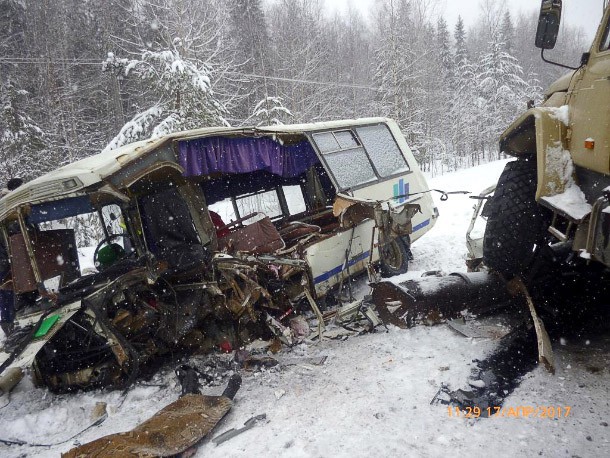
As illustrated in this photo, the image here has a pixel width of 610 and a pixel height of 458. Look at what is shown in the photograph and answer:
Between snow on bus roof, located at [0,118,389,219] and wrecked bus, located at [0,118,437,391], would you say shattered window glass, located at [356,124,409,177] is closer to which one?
wrecked bus, located at [0,118,437,391]

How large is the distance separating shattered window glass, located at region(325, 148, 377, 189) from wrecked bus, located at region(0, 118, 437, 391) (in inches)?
0.9

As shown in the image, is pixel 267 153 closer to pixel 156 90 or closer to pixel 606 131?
pixel 606 131

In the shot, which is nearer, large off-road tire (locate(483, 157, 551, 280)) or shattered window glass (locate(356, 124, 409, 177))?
large off-road tire (locate(483, 157, 551, 280))

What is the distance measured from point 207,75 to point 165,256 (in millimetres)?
11464

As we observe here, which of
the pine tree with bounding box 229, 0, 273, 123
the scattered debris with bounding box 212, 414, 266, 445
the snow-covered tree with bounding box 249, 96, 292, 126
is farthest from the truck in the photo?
the pine tree with bounding box 229, 0, 273, 123

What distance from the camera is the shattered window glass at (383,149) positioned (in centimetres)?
695

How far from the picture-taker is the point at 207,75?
1417 centimetres

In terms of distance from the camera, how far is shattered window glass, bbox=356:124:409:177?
6949 millimetres

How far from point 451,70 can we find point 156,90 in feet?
107

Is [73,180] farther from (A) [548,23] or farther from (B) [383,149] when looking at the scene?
(B) [383,149]

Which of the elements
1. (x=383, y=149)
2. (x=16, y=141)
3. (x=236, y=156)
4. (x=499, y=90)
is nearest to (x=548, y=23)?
(x=236, y=156)

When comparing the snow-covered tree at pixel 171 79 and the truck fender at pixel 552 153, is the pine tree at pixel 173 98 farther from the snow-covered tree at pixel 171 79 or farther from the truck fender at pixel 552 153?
the truck fender at pixel 552 153

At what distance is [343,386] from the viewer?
3426 millimetres
